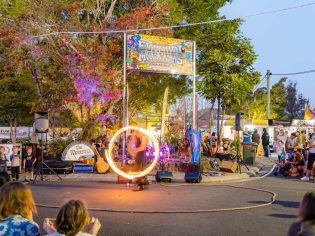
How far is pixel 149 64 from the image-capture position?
21.4 m

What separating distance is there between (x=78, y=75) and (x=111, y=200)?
11.1 m

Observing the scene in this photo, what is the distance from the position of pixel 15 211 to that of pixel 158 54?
1729 centimetres

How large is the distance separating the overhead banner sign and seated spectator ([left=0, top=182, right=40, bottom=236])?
54.4 ft

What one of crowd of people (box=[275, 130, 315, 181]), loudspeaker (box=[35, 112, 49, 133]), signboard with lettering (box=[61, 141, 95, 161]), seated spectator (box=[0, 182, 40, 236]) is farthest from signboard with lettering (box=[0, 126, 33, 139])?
seated spectator (box=[0, 182, 40, 236])

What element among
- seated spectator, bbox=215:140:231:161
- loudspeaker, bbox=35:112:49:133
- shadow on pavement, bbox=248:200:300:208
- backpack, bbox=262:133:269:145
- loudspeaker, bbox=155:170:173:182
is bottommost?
shadow on pavement, bbox=248:200:300:208

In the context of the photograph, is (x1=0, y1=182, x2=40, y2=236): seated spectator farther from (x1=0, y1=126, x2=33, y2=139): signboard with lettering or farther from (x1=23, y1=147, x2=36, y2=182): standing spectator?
(x1=0, y1=126, x2=33, y2=139): signboard with lettering

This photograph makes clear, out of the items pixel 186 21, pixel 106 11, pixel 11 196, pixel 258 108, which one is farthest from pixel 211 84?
pixel 258 108

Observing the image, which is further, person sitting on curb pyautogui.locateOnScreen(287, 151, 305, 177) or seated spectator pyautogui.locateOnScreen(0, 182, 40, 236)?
person sitting on curb pyautogui.locateOnScreen(287, 151, 305, 177)

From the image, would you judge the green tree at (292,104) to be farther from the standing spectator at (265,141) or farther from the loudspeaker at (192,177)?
the loudspeaker at (192,177)

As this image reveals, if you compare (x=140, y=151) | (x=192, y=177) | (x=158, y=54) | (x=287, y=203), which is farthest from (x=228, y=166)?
(x=287, y=203)

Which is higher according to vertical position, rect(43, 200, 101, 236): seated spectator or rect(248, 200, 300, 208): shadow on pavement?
rect(43, 200, 101, 236): seated spectator

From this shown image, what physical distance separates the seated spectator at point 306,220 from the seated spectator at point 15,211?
8.04 feet

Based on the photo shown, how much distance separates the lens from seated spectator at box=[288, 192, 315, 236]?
171 inches

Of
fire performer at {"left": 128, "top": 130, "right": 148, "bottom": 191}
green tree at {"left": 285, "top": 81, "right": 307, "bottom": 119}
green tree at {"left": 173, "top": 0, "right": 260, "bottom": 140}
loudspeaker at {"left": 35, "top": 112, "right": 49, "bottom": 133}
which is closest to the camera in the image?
fire performer at {"left": 128, "top": 130, "right": 148, "bottom": 191}
